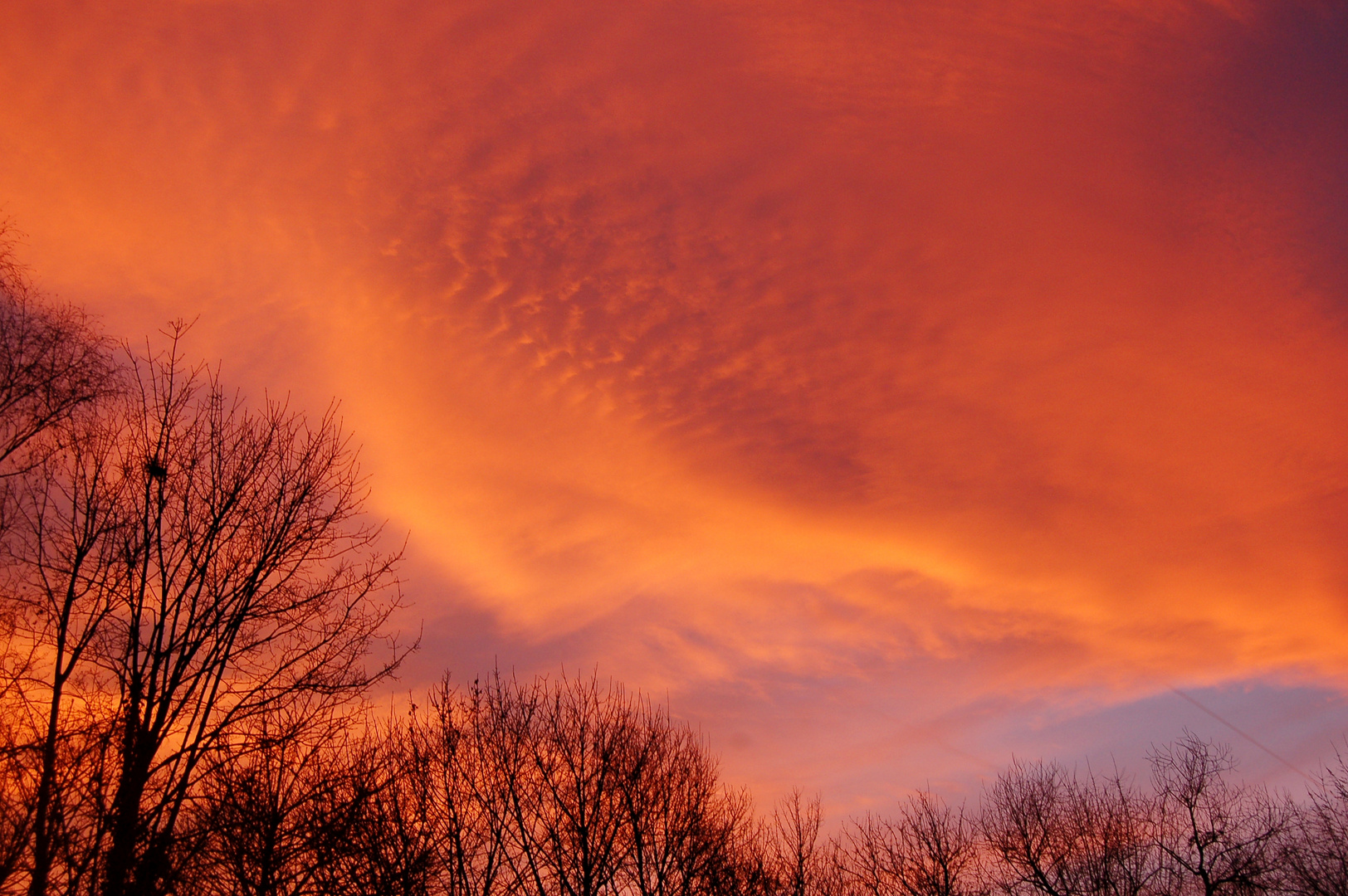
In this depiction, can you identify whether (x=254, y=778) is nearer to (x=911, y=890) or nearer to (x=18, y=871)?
(x=18, y=871)

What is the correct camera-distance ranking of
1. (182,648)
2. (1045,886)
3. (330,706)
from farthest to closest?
1. (1045,886)
2. (330,706)
3. (182,648)

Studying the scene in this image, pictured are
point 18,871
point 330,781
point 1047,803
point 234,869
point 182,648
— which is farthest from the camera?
point 1047,803

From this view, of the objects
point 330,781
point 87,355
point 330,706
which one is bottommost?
point 330,781

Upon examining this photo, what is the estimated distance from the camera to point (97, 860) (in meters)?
8.03

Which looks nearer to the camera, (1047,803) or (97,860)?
(97,860)

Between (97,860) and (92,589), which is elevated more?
(92,589)

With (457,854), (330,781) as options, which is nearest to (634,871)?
(457,854)

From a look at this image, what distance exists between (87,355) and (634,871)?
55.3 feet

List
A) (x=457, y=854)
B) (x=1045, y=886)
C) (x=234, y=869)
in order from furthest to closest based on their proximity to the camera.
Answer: (x=1045, y=886), (x=457, y=854), (x=234, y=869)

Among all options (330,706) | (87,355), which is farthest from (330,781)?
(87,355)

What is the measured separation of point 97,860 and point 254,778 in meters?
4.32

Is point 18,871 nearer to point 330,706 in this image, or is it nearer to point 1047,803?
point 330,706

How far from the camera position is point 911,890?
28984mm

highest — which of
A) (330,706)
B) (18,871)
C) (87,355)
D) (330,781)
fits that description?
(87,355)
